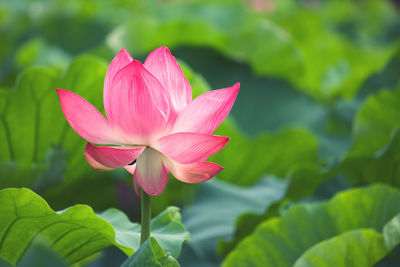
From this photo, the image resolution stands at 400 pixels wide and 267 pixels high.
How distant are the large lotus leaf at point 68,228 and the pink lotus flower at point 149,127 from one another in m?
0.11

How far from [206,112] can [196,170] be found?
48 mm

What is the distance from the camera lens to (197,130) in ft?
1.47

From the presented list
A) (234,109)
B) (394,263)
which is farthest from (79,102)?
(234,109)

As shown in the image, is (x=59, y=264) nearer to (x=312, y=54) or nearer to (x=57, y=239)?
(x=57, y=239)

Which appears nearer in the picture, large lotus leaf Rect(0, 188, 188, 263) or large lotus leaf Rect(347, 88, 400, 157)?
large lotus leaf Rect(0, 188, 188, 263)

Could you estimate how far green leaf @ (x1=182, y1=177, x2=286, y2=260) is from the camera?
36.0 inches

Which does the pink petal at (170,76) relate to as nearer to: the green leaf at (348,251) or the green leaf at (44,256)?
the green leaf at (44,256)

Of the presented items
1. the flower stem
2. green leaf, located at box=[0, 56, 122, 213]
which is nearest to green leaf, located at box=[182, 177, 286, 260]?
green leaf, located at box=[0, 56, 122, 213]

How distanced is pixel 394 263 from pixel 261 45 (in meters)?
0.90

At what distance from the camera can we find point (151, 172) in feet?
1.46

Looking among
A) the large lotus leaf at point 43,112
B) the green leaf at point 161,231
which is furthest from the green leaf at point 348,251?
the large lotus leaf at point 43,112

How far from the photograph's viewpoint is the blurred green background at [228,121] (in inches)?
31.8

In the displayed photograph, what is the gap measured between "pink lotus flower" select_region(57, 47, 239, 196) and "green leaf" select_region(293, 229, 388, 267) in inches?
10.4

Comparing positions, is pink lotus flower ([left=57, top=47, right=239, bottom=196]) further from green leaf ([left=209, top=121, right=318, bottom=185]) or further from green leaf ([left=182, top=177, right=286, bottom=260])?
green leaf ([left=209, top=121, right=318, bottom=185])
